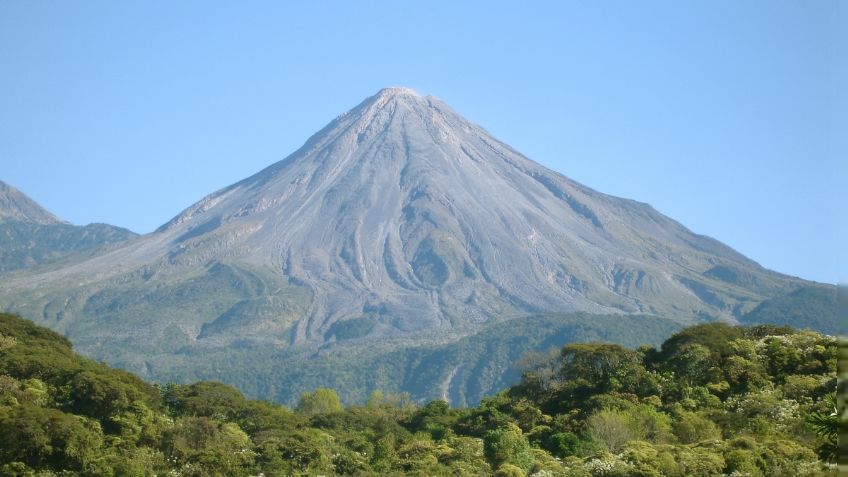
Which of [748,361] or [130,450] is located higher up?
[748,361]

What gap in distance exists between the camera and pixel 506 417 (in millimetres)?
48281

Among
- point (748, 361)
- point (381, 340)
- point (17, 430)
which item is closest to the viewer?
point (17, 430)

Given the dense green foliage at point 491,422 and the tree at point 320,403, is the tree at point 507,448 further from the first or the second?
the tree at point 320,403

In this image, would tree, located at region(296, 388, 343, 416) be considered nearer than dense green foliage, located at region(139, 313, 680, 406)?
Yes

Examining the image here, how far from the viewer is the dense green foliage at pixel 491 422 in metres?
37.3

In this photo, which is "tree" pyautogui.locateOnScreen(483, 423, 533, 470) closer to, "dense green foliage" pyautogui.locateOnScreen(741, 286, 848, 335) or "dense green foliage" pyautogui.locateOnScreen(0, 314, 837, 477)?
"dense green foliage" pyautogui.locateOnScreen(0, 314, 837, 477)

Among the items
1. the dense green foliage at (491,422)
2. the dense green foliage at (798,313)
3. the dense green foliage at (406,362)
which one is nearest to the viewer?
the dense green foliage at (491,422)

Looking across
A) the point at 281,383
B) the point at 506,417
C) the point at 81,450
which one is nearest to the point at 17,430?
the point at 81,450

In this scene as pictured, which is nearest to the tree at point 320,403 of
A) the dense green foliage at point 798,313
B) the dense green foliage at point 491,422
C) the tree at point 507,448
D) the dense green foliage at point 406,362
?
the dense green foliage at point 491,422

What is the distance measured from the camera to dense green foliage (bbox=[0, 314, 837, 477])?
37281mm

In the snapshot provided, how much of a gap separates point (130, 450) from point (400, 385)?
126035 millimetres

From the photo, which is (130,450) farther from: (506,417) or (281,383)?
(281,383)

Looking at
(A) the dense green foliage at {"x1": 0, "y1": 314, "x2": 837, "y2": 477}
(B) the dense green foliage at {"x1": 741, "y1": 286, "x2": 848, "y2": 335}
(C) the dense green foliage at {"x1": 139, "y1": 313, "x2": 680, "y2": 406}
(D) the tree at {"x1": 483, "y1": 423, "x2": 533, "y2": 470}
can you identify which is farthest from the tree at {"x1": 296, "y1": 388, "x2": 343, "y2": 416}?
(B) the dense green foliage at {"x1": 741, "y1": 286, "x2": 848, "y2": 335}

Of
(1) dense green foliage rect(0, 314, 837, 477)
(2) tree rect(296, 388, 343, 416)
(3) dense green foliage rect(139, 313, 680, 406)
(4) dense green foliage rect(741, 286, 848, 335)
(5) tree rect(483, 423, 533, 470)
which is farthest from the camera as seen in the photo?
(4) dense green foliage rect(741, 286, 848, 335)
